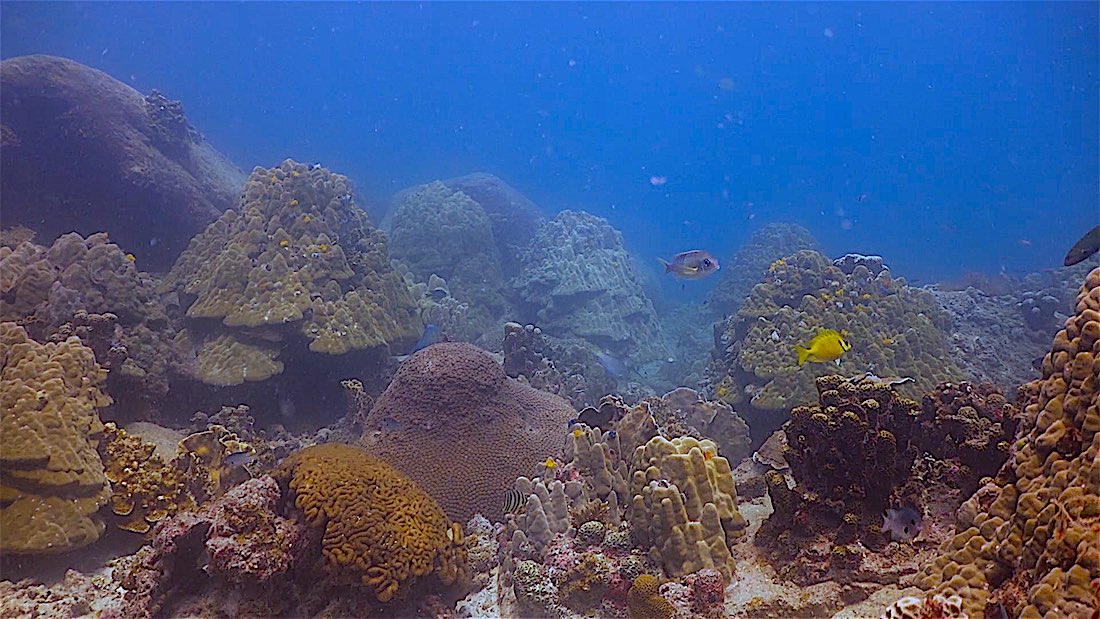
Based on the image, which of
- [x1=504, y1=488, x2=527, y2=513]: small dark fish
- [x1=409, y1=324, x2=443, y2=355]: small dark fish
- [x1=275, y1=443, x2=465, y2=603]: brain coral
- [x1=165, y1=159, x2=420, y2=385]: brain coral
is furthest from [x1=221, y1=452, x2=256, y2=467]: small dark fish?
[x1=409, y1=324, x2=443, y2=355]: small dark fish

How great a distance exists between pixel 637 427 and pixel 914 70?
155319 mm

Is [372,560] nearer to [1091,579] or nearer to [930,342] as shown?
[1091,579]

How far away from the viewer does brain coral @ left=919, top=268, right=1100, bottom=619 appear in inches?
91.2

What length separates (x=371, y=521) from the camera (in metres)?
4.46

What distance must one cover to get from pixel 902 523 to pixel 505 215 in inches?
774

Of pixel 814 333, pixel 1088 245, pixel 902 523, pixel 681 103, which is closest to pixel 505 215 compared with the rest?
pixel 814 333

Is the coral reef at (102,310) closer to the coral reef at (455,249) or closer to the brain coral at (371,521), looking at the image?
the brain coral at (371,521)

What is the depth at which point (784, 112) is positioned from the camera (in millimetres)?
132250

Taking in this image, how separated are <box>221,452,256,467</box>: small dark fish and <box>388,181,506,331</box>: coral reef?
397 inches

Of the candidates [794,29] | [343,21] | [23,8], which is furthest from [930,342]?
[794,29]

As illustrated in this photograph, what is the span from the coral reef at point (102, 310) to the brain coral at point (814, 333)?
29.2 feet

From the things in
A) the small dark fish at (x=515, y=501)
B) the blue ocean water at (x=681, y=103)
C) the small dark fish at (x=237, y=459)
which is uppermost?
the blue ocean water at (x=681, y=103)

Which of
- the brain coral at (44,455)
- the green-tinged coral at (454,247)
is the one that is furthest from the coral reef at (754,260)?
the brain coral at (44,455)

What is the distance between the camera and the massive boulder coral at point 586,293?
17.7 metres
